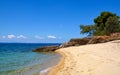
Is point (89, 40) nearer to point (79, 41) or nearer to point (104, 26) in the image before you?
point (79, 41)

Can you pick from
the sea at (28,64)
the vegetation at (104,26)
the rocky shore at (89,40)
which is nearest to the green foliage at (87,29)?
the vegetation at (104,26)

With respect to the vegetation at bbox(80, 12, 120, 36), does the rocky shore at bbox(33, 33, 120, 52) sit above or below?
below

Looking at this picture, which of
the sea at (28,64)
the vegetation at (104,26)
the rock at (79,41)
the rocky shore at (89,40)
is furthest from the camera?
the vegetation at (104,26)

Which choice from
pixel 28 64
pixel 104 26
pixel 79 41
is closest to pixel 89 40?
pixel 79 41

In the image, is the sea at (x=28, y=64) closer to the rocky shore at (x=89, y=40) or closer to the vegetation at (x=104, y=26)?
the rocky shore at (x=89, y=40)

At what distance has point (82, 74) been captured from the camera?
13.1 meters

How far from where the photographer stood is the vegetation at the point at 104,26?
6259 centimetres

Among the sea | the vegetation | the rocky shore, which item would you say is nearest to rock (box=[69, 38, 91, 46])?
the rocky shore

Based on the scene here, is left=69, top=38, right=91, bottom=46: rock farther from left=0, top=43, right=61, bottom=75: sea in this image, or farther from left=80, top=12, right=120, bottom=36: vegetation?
left=0, top=43, right=61, bottom=75: sea

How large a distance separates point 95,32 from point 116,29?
22.3 feet

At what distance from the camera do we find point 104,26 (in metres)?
67.7

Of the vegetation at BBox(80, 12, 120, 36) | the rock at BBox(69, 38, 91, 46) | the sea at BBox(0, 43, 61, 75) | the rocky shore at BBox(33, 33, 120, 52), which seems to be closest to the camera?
the sea at BBox(0, 43, 61, 75)

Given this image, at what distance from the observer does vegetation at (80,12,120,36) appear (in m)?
62.6

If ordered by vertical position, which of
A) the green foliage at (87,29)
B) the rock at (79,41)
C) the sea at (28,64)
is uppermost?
the green foliage at (87,29)
